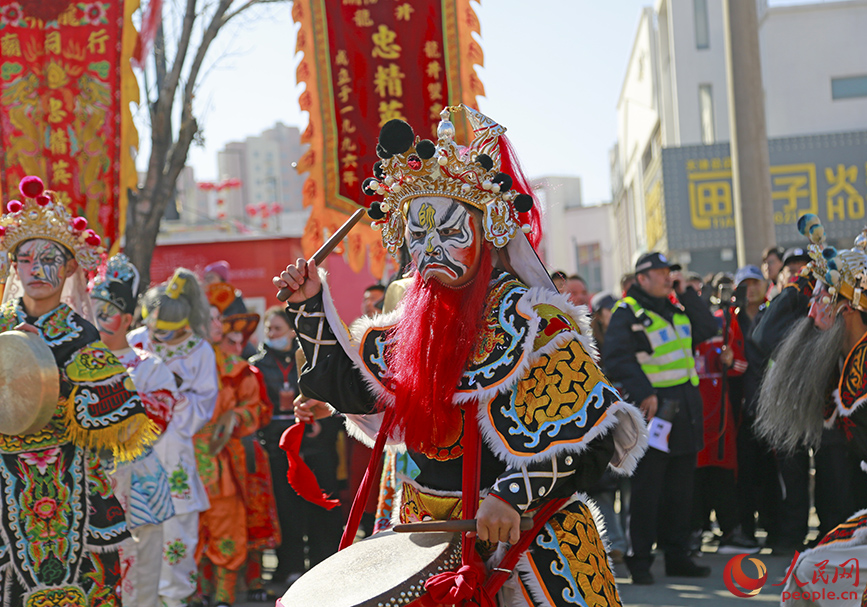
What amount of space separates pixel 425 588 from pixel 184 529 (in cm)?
359

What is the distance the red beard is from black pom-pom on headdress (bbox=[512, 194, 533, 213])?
162mm

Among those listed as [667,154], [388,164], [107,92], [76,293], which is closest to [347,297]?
[667,154]

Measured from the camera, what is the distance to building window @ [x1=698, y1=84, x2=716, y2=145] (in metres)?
24.5

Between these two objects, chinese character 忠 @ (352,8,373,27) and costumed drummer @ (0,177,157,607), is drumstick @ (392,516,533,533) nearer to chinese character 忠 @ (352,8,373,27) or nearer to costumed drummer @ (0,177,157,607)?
costumed drummer @ (0,177,157,607)

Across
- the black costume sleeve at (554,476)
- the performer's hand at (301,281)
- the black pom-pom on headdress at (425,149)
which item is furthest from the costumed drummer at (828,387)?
the performer's hand at (301,281)

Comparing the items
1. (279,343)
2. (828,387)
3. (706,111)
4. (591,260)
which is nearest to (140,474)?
(279,343)

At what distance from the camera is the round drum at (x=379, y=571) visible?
2354 millimetres

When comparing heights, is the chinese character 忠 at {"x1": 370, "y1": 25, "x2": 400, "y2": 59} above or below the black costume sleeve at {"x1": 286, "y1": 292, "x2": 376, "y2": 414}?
above

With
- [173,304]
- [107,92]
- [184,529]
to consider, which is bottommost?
[184,529]

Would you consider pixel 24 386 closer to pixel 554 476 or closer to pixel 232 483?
pixel 554 476

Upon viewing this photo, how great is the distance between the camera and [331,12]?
19.8 ft

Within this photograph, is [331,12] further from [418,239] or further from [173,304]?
[418,239]

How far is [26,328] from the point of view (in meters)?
3.87

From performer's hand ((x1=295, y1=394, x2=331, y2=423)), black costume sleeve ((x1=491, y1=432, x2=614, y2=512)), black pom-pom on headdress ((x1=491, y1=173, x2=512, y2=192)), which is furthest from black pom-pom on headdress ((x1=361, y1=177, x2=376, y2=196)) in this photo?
black costume sleeve ((x1=491, y1=432, x2=614, y2=512))
